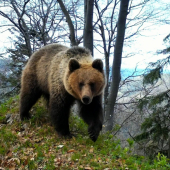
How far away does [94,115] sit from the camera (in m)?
5.49

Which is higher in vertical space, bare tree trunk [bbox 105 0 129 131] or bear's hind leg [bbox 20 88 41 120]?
bare tree trunk [bbox 105 0 129 131]

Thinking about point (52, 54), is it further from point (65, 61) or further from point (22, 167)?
point (22, 167)

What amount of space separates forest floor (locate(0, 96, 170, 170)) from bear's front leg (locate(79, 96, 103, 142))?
27 centimetres

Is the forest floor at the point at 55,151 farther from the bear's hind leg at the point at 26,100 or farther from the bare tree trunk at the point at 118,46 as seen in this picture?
the bare tree trunk at the point at 118,46

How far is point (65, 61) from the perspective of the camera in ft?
18.6

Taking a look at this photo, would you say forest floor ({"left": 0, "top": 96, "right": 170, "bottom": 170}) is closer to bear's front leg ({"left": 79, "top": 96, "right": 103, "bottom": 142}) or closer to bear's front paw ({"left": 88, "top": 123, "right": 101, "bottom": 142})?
bear's front paw ({"left": 88, "top": 123, "right": 101, "bottom": 142})

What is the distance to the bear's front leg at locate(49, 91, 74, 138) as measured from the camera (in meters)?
5.30

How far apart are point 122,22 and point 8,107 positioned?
5.75 meters

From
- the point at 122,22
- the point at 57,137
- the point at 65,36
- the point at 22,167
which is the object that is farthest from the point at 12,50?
the point at 22,167

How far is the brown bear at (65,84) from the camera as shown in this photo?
15.9ft

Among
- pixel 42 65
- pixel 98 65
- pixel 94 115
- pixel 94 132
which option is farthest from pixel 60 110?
pixel 42 65

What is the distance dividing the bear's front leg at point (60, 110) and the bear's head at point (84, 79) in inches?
14.5

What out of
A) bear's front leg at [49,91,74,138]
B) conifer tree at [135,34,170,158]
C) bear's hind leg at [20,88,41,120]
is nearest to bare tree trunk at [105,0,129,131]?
conifer tree at [135,34,170,158]

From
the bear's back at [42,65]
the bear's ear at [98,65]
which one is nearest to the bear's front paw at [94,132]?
the bear's ear at [98,65]
